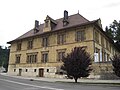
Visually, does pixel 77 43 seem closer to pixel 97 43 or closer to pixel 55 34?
pixel 97 43

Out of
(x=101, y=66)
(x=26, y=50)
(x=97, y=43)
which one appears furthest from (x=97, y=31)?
(x=26, y=50)

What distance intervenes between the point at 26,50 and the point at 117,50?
27.6 metres

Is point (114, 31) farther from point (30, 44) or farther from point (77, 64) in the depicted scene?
point (77, 64)

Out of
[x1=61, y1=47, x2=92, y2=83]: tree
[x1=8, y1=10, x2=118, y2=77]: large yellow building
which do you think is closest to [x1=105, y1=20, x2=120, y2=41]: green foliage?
[x1=8, y1=10, x2=118, y2=77]: large yellow building

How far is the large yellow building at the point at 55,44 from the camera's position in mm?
33469

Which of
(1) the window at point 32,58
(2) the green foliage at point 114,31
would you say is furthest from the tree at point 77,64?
(2) the green foliage at point 114,31

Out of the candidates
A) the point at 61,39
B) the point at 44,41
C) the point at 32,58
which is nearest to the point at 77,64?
the point at 61,39

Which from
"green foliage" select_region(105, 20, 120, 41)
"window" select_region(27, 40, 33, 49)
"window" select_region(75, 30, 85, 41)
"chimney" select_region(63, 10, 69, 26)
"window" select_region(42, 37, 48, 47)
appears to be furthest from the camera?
"green foliage" select_region(105, 20, 120, 41)

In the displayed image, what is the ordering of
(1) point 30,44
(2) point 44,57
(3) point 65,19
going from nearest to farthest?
(3) point 65,19 → (2) point 44,57 → (1) point 30,44

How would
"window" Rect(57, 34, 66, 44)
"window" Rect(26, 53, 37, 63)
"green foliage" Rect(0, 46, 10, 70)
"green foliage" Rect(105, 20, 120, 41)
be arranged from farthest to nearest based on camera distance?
"green foliage" Rect(0, 46, 10, 70)
"green foliage" Rect(105, 20, 120, 41)
"window" Rect(26, 53, 37, 63)
"window" Rect(57, 34, 66, 44)

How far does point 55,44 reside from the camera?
38094mm

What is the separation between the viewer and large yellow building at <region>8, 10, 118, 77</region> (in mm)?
33469

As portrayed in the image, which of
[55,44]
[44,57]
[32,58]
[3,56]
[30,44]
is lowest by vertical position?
[32,58]

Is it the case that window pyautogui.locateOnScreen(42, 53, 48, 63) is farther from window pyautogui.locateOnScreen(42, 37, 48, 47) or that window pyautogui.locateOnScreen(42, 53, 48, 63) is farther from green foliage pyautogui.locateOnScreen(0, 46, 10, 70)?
green foliage pyautogui.locateOnScreen(0, 46, 10, 70)
